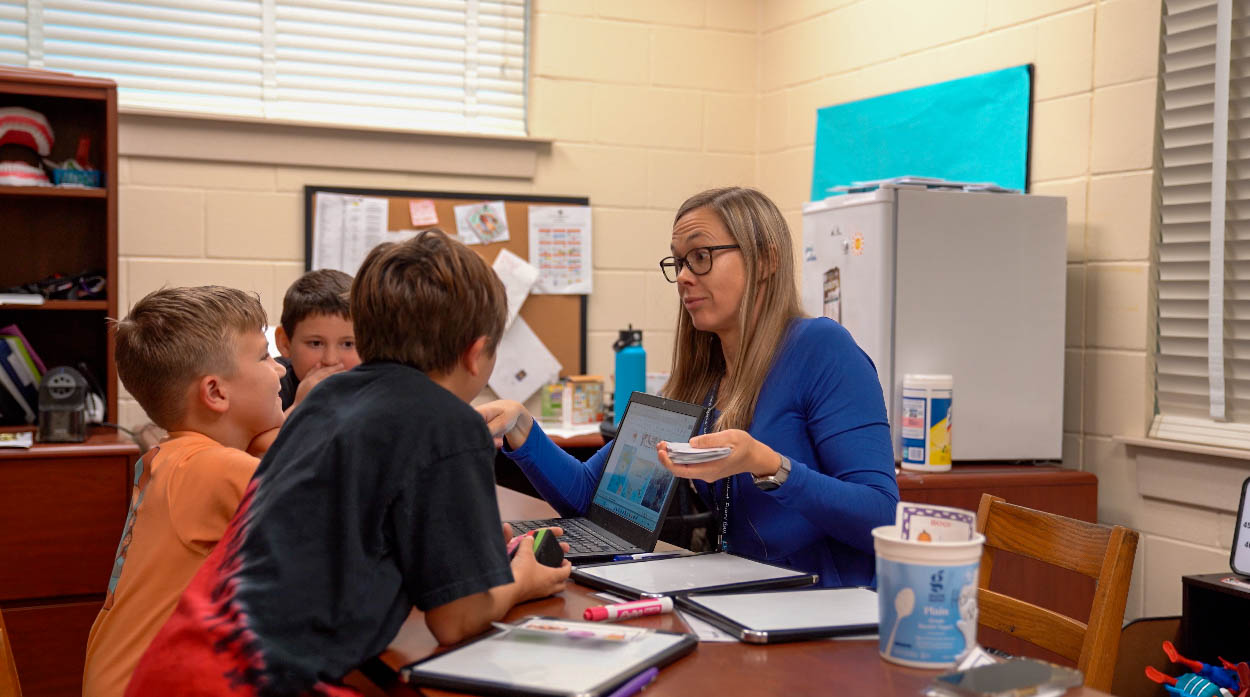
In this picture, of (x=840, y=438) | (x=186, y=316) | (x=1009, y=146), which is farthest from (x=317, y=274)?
(x=1009, y=146)

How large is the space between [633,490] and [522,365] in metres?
2.17

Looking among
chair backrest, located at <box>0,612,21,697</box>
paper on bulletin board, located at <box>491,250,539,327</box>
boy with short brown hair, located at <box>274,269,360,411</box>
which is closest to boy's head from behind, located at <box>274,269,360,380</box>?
boy with short brown hair, located at <box>274,269,360,411</box>

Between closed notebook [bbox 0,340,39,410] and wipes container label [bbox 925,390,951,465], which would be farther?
closed notebook [bbox 0,340,39,410]

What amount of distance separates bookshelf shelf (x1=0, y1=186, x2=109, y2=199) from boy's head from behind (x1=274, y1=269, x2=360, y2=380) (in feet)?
3.50

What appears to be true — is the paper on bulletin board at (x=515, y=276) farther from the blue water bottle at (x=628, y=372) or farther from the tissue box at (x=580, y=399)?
the blue water bottle at (x=628, y=372)

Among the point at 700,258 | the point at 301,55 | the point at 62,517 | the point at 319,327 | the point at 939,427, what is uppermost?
the point at 301,55

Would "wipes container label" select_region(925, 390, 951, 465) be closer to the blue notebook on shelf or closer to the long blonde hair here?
the long blonde hair

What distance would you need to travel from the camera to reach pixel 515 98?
3.91 metres

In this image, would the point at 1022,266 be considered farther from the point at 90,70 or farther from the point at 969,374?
the point at 90,70

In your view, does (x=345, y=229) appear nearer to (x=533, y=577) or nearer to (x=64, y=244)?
(x=64, y=244)

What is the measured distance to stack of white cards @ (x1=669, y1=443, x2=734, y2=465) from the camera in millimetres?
1395

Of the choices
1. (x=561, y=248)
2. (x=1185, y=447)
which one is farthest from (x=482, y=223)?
(x=1185, y=447)

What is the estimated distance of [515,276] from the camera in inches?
151

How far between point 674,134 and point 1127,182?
5.95ft
